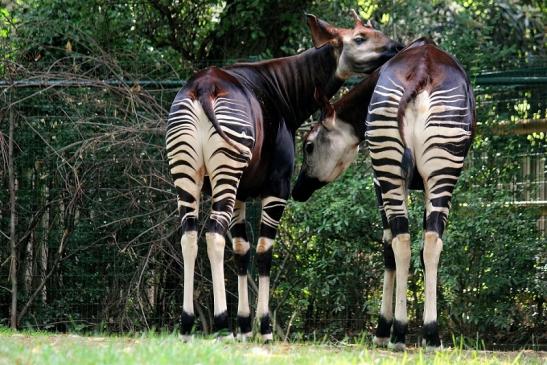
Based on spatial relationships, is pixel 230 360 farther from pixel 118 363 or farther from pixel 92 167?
pixel 92 167

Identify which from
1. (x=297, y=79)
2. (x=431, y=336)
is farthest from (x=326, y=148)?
(x=431, y=336)

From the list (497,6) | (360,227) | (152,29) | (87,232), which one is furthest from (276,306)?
(497,6)

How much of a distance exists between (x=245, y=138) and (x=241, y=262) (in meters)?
1.06

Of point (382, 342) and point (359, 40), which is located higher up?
point (359, 40)

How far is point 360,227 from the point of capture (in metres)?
8.09

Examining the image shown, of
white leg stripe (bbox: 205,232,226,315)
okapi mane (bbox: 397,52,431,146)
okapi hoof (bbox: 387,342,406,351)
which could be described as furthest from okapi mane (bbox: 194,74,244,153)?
okapi hoof (bbox: 387,342,406,351)

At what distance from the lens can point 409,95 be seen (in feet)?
18.5

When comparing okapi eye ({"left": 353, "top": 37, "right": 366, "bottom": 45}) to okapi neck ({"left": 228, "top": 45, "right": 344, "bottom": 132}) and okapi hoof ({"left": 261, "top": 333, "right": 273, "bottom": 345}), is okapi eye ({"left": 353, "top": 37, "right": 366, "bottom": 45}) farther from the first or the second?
okapi hoof ({"left": 261, "top": 333, "right": 273, "bottom": 345})

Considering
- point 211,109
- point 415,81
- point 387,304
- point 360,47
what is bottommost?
point 387,304

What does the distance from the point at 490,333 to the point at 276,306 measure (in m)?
1.78

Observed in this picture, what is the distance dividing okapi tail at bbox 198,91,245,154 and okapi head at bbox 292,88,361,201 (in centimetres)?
97

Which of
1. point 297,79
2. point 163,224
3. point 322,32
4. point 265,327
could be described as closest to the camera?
point 265,327

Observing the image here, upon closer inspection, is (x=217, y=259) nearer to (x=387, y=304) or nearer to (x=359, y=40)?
(x=387, y=304)

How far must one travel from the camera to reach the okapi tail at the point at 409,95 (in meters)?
5.57
